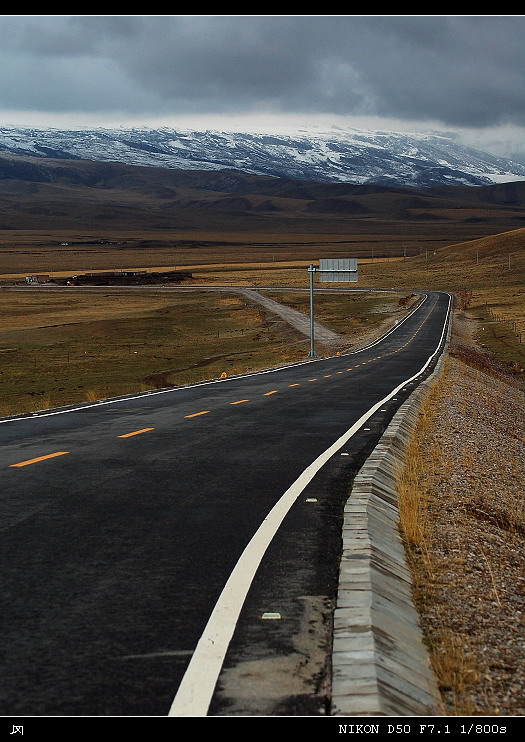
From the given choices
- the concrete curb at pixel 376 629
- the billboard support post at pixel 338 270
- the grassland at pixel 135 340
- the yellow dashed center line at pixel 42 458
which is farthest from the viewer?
the billboard support post at pixel 338 270

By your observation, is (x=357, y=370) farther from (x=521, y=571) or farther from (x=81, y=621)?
(x=81, y=621)

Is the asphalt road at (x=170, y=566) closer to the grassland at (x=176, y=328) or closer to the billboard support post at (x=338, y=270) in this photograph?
the grassland at (x=176, y=328)

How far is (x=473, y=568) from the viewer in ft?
25.6

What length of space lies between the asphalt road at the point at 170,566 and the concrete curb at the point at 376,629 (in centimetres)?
14

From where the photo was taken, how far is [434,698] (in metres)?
5.03

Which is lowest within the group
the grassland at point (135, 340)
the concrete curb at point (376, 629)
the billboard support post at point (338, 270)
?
the grassland at point (135, 340)

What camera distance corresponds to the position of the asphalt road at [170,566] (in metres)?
4.86

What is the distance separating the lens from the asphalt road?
191 inches

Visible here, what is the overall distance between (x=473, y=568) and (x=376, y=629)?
7.45 ft

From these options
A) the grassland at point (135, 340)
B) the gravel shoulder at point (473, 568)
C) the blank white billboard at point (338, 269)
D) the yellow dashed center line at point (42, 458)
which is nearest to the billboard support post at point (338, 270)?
the blank white billboard at point (338, 269)

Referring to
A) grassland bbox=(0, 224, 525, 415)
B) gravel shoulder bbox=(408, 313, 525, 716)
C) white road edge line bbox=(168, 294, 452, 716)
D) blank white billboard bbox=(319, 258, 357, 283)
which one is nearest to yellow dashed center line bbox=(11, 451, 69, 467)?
white road edge line bbox=(168, 294, 452, 716)

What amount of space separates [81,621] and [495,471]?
9437mm
